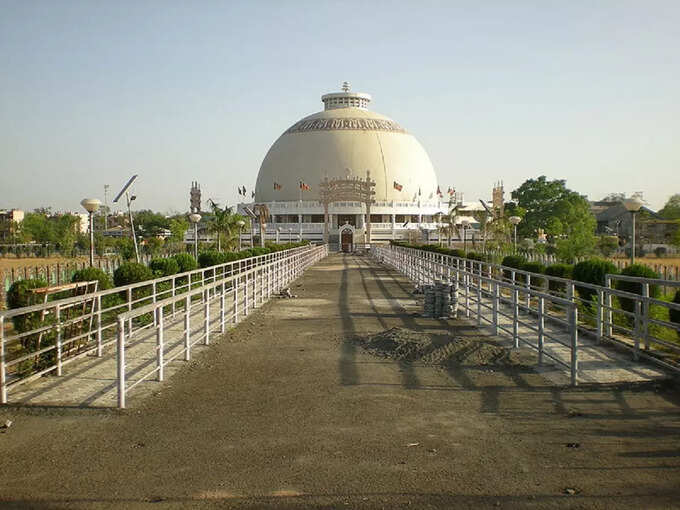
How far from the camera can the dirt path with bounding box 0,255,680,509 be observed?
4688 mm

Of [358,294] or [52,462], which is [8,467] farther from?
[358,294]

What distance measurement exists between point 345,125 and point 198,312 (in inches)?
3672

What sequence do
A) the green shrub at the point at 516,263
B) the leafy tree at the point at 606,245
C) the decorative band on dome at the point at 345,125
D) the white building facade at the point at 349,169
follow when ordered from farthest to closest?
the decorative band on dome at the point at 345,125, the white building facade at the point at 349,169, the leafy tree at the point at 606,245, the green shrub at the point at 516,263

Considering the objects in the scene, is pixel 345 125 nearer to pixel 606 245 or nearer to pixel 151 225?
pixel 151 225

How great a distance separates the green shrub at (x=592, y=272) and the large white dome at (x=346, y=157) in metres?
81.7

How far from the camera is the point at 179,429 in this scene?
625cm

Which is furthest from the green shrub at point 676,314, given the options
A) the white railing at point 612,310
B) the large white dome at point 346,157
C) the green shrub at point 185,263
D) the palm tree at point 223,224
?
the large white dome at point 346,157

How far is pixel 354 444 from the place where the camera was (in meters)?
5.74

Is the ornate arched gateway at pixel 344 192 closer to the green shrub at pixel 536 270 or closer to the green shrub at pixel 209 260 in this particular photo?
the green shrub at pixel 209 260

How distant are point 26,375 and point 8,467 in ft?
10.6

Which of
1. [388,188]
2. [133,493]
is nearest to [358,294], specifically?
[133,493]

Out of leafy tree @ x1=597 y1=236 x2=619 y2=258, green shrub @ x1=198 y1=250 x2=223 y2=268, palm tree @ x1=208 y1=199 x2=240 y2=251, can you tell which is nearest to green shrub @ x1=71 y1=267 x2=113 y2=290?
green shrub @ x1=198 y1=250 x2=223 y2=268

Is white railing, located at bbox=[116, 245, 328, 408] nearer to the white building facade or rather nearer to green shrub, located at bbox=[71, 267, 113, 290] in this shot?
green shrub, located at bbox=[71, 267, 113, 290]

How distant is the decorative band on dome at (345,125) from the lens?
342ft
